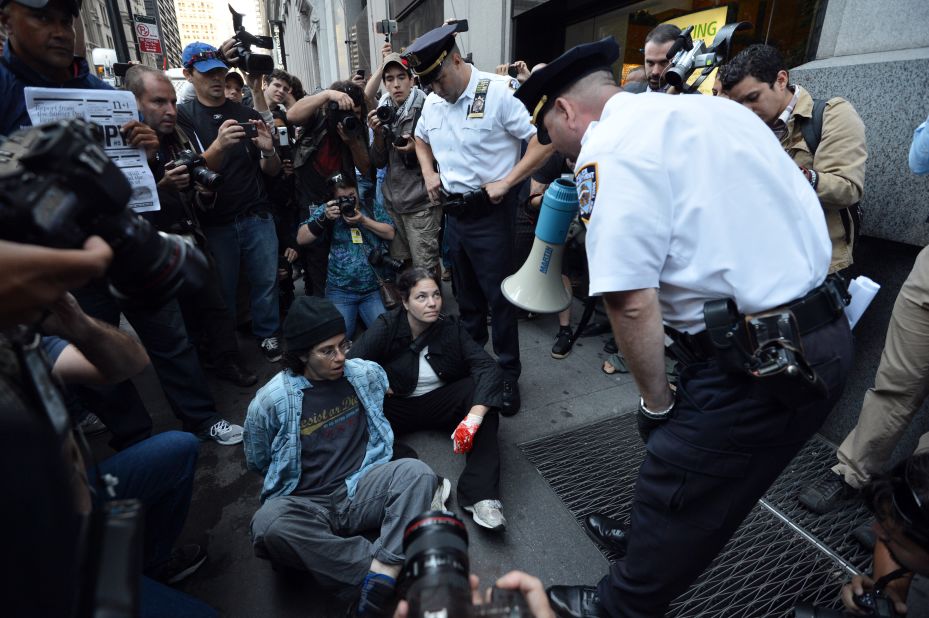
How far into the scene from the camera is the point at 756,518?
7.80ft

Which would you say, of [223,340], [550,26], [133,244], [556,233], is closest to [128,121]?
[223,340]

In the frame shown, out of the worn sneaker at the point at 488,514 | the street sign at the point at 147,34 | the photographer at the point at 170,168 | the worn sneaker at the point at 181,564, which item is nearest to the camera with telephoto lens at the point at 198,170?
the photographer at the point at 170,168

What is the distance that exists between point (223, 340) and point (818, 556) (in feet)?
12.3

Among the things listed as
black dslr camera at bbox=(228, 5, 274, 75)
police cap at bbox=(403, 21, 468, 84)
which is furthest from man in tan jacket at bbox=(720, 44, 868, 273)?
black dslr camera at bbox=(228, 5, 274, 75)

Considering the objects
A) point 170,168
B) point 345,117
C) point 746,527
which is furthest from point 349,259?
point 746,527

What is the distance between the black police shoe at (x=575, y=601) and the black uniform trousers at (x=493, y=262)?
1535 mm

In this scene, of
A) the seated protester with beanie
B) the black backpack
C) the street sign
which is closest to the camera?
the seated protester with beanie

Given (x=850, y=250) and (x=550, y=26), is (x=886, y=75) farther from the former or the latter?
(x=550, y=26)

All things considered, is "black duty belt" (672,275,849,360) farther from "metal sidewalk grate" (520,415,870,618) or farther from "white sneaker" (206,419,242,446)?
"white sneaker" (206,419,242,446)

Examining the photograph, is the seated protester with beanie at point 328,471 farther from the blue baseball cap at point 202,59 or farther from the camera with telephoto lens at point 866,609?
the blue baseball cap at point 202,59

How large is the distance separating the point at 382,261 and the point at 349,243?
30 cm

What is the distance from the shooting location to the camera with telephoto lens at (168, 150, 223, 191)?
9.30ft

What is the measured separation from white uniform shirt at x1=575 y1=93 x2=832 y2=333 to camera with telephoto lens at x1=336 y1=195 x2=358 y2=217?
277 cm

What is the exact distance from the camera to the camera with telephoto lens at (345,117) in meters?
3.84
